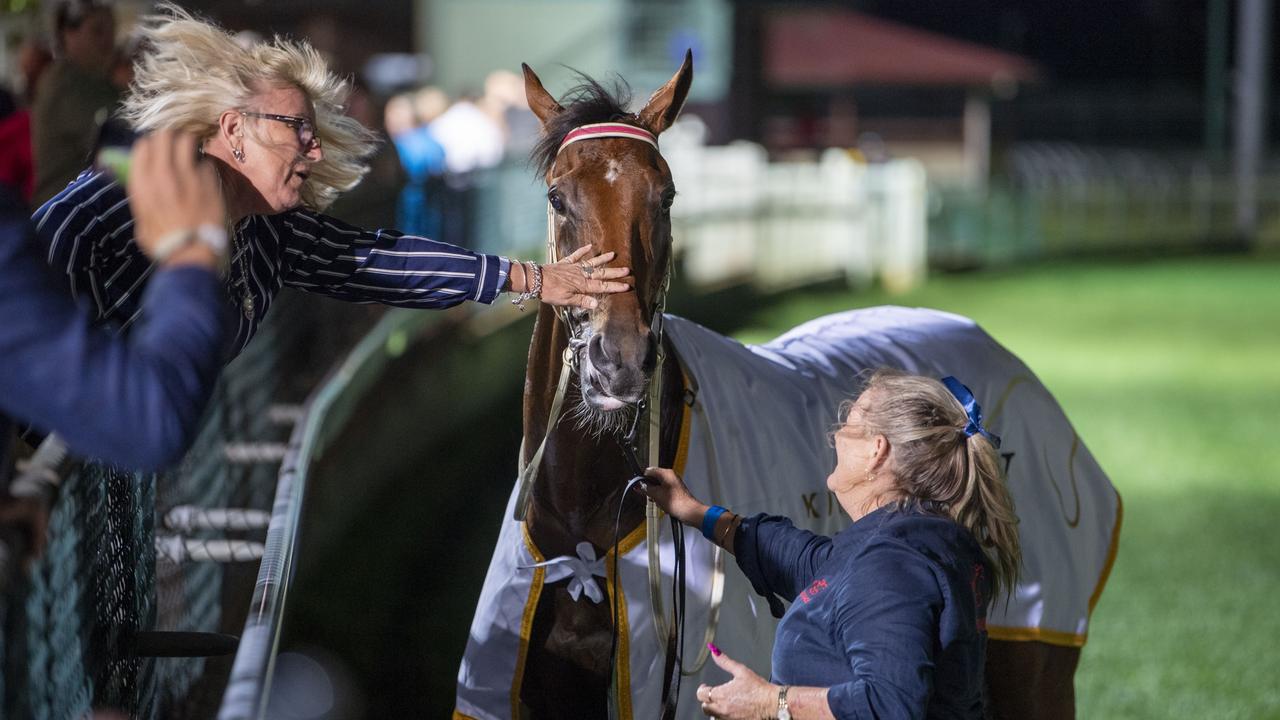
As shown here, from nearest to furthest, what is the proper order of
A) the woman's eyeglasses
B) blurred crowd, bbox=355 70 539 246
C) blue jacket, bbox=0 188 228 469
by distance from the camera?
blue jacket, bbox=0 188 228 469, the woman's eyeglasses, blurred crowd, bbox=355 70 539 246

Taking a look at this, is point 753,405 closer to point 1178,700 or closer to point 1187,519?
point 1178,700

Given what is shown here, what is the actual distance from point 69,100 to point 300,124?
233 cm

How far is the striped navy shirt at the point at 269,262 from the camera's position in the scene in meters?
2.17

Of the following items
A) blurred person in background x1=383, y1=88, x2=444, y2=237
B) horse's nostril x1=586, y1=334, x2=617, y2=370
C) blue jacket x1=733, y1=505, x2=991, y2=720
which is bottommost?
blue jacket x1=733, y1=505, x2=991, y2=720

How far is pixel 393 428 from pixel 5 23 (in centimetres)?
297

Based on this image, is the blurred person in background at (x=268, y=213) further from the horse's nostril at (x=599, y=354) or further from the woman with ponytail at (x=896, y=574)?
the woman with ponytail at (x=896, y=574)

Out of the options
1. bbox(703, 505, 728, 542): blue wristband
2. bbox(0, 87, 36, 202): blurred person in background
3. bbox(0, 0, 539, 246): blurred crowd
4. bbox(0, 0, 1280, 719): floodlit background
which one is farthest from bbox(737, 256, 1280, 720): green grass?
bbox(0, 87, 36, 202): blurred person in background

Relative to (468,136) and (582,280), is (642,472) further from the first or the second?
(468,136)

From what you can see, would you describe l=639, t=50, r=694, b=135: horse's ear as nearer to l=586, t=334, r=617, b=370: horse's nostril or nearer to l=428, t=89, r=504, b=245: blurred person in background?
l=586, t=334, r=617, b=370: horse's nostril

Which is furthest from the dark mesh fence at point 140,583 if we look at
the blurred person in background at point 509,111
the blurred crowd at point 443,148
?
the blurred person in background at point 509,111

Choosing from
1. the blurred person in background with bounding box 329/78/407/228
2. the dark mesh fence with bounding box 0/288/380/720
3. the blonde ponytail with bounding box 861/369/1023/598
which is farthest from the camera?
the blurred person in background with bounding box 329/78/407/228

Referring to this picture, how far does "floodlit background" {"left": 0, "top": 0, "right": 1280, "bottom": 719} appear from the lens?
4.80m

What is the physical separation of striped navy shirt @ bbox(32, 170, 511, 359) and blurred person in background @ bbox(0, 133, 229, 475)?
62cm

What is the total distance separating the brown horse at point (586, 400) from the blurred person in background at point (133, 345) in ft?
3.75
